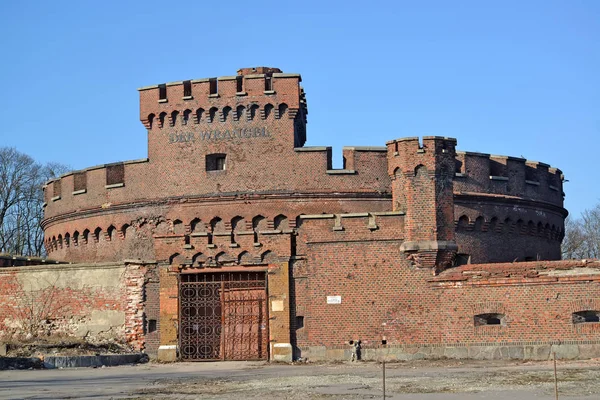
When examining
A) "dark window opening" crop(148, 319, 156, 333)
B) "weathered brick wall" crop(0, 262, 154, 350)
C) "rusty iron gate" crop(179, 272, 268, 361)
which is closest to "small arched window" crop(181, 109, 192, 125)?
"weathered brick wall" crop(0, 262, 154, 350)

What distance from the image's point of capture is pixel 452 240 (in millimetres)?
25438

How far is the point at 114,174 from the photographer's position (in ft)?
110

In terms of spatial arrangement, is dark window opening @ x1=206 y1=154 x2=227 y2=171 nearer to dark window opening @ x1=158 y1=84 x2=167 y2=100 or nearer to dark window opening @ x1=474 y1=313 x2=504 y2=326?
dark window opening @ x1=158 y1=84 x2=167 y2=100

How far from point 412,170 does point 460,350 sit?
16.5 feet

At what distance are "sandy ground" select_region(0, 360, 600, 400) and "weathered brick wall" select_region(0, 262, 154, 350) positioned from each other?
372 centimetres

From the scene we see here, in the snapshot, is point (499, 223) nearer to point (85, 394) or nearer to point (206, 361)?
point (206, 361)

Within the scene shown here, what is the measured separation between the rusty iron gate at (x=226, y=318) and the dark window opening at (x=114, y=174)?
764 cm

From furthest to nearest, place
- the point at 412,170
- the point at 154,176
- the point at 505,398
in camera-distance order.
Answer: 1. the point at 154,176
2. the point at 412,170
3. the point at 505,398

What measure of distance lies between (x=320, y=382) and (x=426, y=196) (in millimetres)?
8480

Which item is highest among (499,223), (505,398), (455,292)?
(499,223)

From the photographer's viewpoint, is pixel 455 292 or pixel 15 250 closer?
pixel 455 292

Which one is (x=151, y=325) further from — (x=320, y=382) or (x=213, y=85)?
(x=320, y=382)

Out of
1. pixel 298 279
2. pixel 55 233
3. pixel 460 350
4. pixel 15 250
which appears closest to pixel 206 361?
pixel 298 279

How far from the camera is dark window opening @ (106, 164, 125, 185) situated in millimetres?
33500
